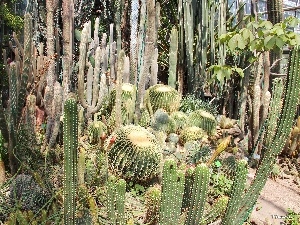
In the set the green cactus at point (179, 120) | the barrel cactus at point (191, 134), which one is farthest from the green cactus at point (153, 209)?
the green cactus at point (179, 120)

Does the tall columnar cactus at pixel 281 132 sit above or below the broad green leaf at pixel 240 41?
below

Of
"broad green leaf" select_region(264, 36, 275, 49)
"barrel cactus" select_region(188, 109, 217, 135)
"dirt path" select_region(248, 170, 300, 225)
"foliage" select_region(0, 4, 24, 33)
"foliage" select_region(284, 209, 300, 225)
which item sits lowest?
"foliage" select_region(284, 209, 300, 225)

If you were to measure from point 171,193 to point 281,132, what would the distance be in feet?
2.43

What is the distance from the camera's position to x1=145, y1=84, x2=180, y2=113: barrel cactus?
201 inches

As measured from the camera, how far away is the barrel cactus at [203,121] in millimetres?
5129

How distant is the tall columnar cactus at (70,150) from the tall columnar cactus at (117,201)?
1.32 feet

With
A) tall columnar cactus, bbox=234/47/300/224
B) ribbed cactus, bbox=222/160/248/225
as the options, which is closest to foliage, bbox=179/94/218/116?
tall columnar cactus, bbox=234/47/300/224

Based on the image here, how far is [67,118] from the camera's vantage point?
6.07 ft

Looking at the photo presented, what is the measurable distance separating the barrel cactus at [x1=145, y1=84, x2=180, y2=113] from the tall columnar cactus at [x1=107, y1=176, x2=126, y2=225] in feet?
8.93

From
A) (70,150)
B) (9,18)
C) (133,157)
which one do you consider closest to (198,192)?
(70,150)

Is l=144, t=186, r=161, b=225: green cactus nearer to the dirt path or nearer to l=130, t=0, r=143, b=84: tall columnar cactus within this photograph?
the dirt path

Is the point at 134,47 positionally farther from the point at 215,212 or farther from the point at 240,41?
the point at 215,212

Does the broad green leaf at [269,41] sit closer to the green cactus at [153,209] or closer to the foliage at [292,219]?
the foliage at [292,219]

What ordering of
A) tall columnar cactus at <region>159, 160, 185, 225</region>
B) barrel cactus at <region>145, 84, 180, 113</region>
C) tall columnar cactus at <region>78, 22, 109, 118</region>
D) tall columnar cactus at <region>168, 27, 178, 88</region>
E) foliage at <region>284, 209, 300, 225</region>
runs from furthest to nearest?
1. tall columnar cactus at <region>168, 27, 178, 88</region>
2. barrel cactus at <region>145, 84, 180, 113</region>
3. tall columnar cactus at <region>78, 22, 109, 118</region>
4. foliage at <region>284, 209, 300, 225</region>
5. tall columnar cactus at <region>159, 160, 185, 225</region>
